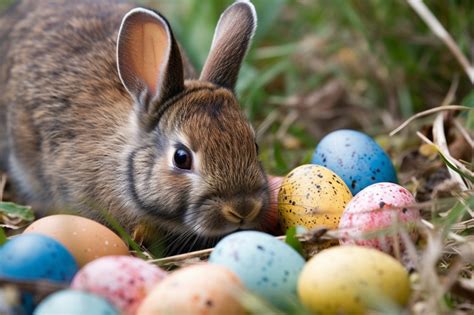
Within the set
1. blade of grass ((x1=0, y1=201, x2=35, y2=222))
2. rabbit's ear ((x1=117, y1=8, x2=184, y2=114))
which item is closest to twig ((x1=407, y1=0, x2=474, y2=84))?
rabbit's ear ((x1=117, y1=8, x2=184, y2=114))

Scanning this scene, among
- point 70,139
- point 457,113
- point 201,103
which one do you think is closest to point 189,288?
point 201,103

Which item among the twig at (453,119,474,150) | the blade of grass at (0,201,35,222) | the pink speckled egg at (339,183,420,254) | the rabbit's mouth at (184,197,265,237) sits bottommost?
the blade of grass at (0,201,35,222)

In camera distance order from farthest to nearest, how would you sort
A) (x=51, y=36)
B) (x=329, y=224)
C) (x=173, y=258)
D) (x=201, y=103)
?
(x=51, y=36) → (x=201, y=103) → (x=329, y=224) → (x=173, y=258)

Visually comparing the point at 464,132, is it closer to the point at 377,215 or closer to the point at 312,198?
the point at 312,198

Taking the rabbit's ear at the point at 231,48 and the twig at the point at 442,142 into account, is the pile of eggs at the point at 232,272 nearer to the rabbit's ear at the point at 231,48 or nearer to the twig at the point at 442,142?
the twig at the point at 442,142

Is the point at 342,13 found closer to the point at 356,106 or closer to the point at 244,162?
→ the point at 356,106

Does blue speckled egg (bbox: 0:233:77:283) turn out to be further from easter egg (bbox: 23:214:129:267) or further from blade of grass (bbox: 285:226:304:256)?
blade of grass (bbox: 285:226:304:256)
